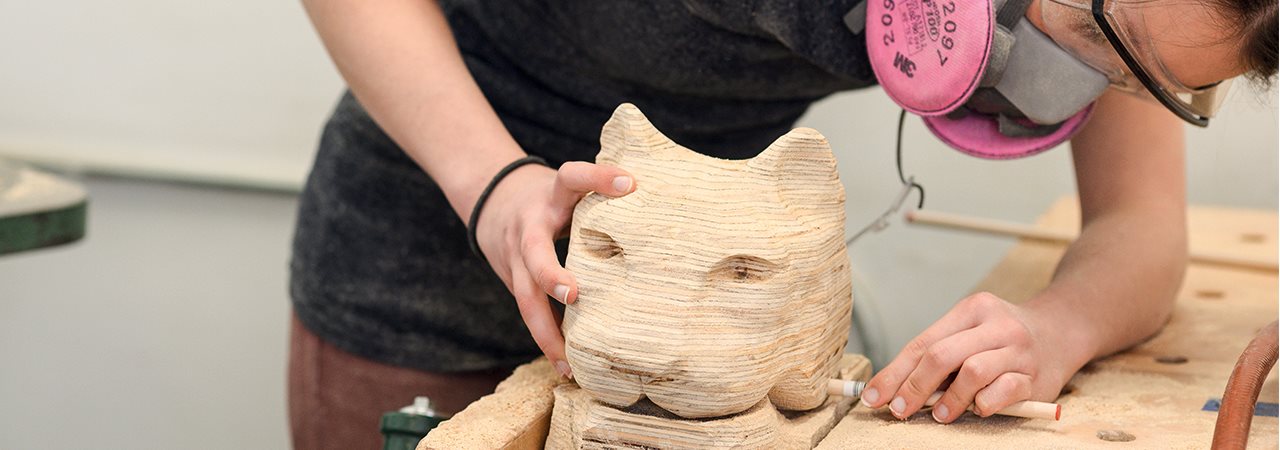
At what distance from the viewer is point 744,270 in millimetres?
764

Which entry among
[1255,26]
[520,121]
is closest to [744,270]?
[1255,26]

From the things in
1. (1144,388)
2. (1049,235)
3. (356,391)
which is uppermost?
(1144,388)

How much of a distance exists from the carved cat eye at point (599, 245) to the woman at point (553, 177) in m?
0.03

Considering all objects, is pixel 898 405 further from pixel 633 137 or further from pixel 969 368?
pixel 633 137

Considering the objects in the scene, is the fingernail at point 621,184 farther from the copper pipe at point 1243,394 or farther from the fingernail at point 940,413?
the copper pipe at point 1243,394

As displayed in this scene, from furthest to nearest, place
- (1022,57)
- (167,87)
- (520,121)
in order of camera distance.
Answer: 1. (167,87)
2. (520,121)
3. (1022,57)

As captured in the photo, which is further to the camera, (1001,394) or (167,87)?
(167,87)

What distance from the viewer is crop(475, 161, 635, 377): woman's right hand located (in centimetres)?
79

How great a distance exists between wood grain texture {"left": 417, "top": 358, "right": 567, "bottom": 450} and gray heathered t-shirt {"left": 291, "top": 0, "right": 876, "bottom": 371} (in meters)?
0.34

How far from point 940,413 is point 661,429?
210 millimetres

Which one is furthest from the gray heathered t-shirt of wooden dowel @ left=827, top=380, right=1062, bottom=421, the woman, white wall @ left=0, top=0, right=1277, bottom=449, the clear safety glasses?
white wall @ left=0, top=0, right=1277, bottom=449

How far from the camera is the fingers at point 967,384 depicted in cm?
83

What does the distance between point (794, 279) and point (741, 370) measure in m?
0.07

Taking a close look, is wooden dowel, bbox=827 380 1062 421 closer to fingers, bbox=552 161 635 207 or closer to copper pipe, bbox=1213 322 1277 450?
copper pipe, bbox=1213 322 1277 450
